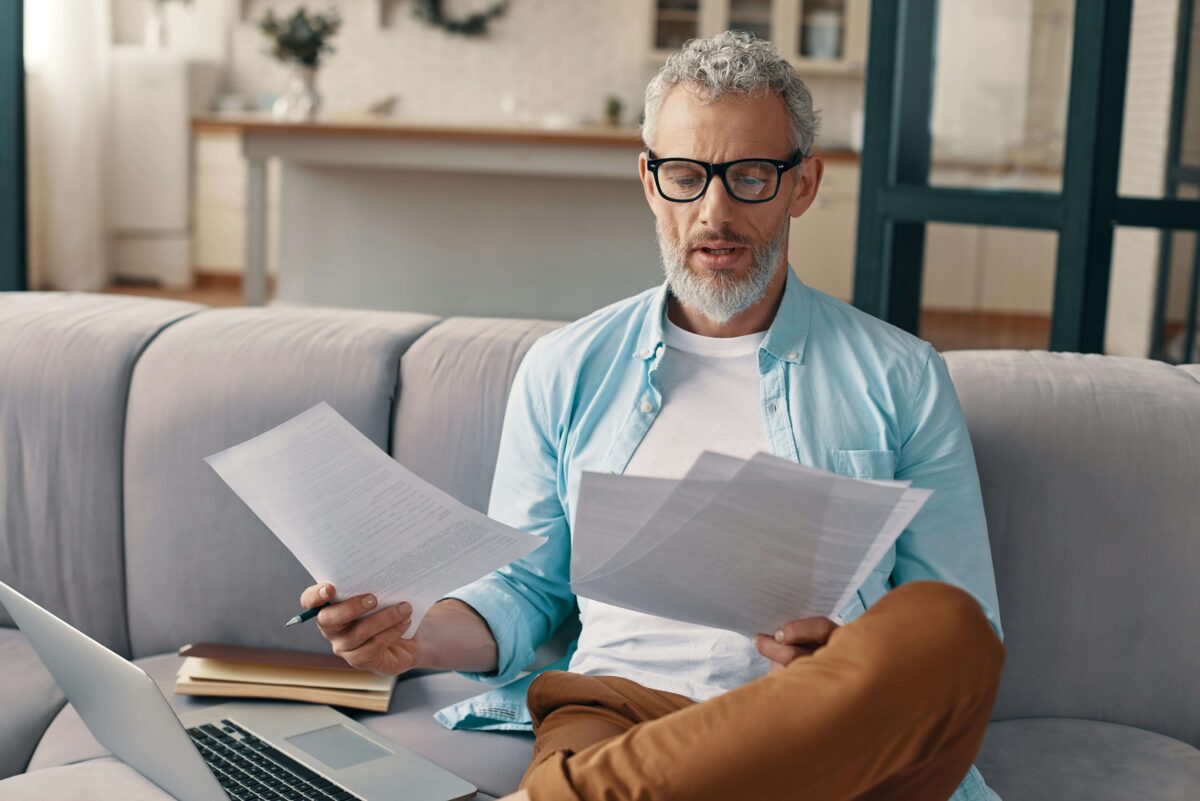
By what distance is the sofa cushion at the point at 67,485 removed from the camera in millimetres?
1841

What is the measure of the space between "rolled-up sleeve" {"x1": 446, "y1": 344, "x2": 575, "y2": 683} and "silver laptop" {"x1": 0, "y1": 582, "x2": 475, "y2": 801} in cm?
16

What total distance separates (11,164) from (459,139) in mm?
2380

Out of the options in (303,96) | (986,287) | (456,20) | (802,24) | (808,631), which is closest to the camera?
(808,631)

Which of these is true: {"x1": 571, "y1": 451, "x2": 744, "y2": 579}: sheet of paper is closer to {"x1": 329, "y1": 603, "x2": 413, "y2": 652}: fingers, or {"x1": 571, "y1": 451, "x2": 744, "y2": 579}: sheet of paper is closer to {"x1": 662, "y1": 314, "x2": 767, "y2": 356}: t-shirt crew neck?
{"x1": 329, "y1": 603, "x2": 413, "y2": 652}: fingers

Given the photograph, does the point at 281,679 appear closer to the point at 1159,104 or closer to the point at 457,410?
the point at 457,410

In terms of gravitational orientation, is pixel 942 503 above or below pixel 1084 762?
above

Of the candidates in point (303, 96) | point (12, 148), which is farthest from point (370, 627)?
point (303, 96)

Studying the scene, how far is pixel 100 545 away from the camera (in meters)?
1.84

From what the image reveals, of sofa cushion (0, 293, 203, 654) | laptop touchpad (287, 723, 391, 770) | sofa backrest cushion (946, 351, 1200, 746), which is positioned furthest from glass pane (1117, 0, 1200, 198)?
sofa cushion (0, 293, 203, 654)

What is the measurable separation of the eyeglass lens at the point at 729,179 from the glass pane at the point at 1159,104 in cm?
117

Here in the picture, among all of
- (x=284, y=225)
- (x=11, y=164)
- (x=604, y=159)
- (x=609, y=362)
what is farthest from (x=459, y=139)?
(x=609, y=362)

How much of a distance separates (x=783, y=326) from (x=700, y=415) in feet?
0.46

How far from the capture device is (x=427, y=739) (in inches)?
59.6

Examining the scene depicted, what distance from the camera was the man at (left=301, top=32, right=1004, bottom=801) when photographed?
1.33 metres
